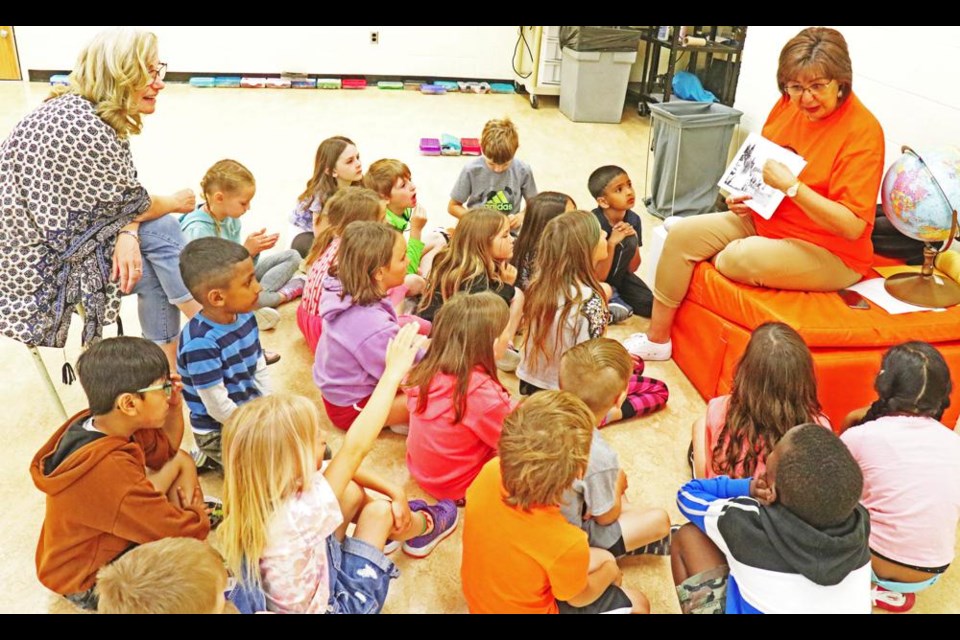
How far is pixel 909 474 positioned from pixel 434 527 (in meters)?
1.27

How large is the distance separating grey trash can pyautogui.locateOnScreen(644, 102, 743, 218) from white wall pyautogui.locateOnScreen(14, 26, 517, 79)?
3221 mm

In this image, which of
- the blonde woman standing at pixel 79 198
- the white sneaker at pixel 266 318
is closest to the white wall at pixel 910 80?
the white sneaker at pixel 266 318

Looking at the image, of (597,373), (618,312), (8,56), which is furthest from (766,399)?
(8,56)

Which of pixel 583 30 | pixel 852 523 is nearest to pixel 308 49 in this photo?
pixel 583 30

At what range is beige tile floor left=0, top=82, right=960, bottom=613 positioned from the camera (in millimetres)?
2246

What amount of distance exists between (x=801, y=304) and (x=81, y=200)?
2420mm

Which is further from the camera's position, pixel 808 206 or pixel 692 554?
pixel 808 206

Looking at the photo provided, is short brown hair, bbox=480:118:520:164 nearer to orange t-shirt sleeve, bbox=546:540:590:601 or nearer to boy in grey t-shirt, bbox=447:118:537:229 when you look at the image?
boy in grey t-shirt, bbox=447:118:537:229

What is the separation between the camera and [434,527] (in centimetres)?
233

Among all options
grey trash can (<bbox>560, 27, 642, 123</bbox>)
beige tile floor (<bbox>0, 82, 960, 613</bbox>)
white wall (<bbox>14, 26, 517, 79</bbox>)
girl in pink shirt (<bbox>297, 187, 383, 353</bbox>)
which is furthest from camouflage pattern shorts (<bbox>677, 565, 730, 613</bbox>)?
white wall (<bbox>14, 26, 517, 79</bbox>)

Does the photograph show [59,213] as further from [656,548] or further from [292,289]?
[656,548]

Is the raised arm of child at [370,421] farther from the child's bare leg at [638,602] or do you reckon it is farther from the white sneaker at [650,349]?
the white sneaker at [650,349]
